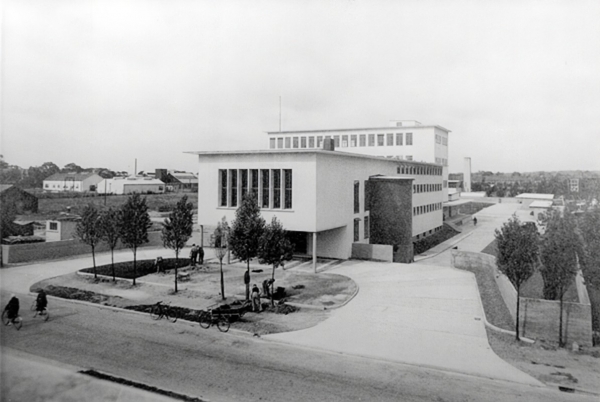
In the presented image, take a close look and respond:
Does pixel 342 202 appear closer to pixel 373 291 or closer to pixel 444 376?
pixel 373 291

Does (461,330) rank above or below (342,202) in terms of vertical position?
below

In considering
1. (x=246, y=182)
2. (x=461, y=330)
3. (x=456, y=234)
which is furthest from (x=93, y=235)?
(x=456, y=234)

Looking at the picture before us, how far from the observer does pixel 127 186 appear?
289 ft

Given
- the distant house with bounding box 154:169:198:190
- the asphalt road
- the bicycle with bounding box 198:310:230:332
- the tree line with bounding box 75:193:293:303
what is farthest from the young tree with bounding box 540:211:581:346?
the distant house with bounding box 154:169:198:190

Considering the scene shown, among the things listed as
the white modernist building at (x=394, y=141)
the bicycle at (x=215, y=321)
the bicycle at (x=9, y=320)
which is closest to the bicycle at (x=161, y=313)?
the bicycle at (x=215, y=321)

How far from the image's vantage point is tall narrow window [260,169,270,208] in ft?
94.9

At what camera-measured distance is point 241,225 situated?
824 inches

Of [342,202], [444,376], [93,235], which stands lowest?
[444,376]

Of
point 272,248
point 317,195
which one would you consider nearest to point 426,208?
point 317,195

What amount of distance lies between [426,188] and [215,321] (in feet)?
121

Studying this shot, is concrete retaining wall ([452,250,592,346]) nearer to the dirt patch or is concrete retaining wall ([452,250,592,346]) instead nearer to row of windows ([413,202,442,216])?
the dirt patch

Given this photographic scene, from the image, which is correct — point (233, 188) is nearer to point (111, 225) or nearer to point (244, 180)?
point (244, 180)

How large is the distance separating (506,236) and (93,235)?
22.2 metres

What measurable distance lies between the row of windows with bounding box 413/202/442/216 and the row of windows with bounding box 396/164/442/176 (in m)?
3.74
